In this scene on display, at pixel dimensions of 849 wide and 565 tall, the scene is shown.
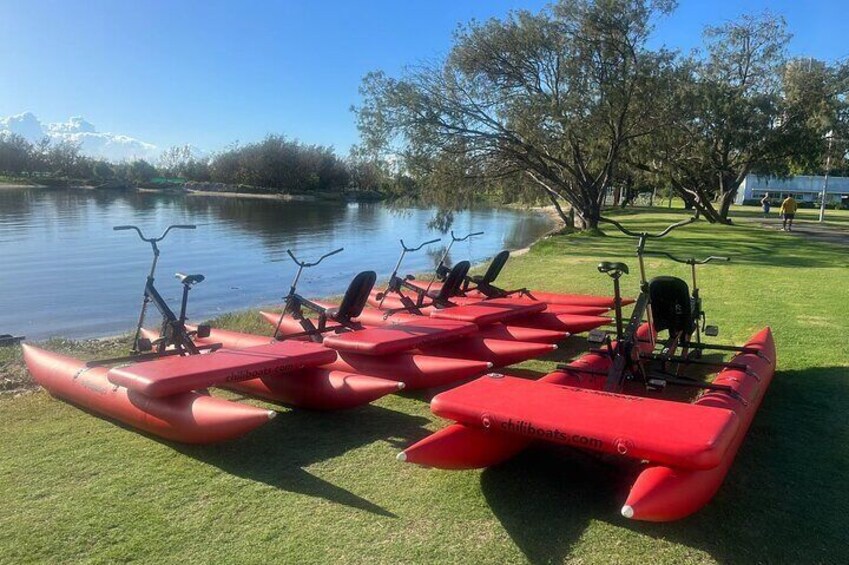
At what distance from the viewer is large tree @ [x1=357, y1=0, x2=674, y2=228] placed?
21.2 m

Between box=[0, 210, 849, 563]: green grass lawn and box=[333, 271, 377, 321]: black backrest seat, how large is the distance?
1.62m

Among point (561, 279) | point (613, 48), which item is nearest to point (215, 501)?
point (561, 279)

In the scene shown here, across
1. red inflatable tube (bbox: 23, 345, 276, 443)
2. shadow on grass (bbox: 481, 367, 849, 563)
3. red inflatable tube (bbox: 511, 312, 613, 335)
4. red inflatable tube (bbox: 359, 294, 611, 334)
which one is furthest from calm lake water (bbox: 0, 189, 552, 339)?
shadow on grass (bbox: 481, 367, 849, 563)

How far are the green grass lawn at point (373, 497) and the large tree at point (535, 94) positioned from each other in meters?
17.6

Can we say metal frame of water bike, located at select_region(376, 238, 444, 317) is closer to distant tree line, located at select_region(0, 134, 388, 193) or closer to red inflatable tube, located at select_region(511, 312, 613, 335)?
red inflatable tube, located at select_region(511, 312, 613, 335)

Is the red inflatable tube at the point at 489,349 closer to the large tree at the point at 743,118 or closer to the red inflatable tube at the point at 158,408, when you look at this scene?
the red inflatable tube at the point at 158,408

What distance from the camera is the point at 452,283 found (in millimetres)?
8789

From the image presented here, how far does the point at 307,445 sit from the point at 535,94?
66.4ft

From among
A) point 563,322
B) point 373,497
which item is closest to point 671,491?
point 373,497

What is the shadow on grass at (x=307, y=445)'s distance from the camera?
152 inches

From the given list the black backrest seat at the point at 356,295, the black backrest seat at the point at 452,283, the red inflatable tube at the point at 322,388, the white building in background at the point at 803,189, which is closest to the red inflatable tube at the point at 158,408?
the red inflatable tube at the point at 322,388

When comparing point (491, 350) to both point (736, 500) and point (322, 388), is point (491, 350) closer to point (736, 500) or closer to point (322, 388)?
point (322, 388)

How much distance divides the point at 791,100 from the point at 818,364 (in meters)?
25.3

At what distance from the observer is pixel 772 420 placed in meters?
4.84
